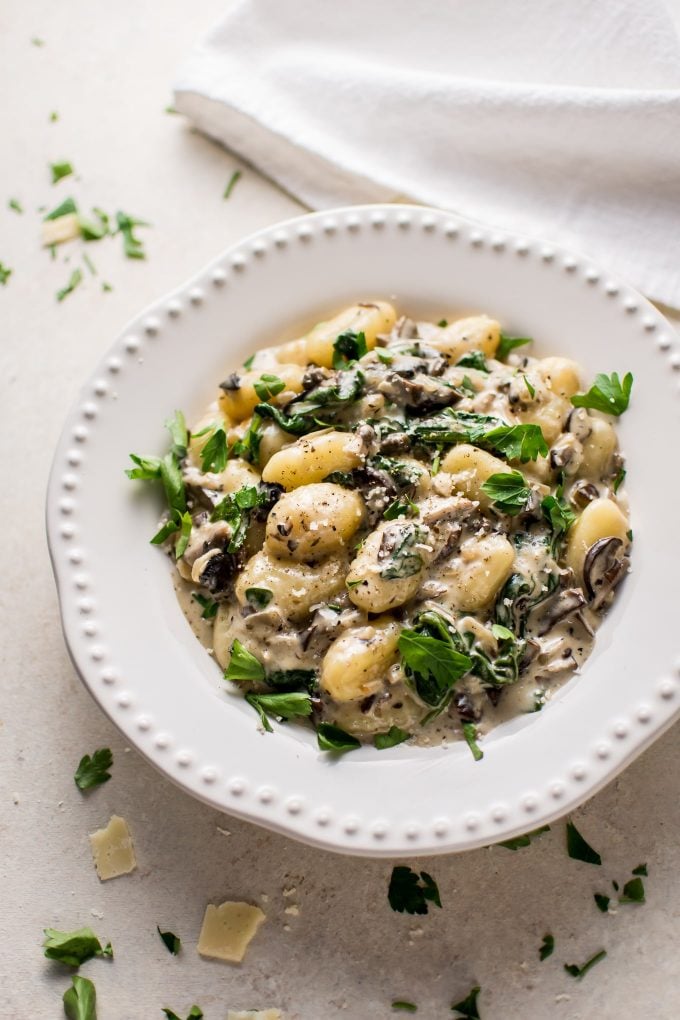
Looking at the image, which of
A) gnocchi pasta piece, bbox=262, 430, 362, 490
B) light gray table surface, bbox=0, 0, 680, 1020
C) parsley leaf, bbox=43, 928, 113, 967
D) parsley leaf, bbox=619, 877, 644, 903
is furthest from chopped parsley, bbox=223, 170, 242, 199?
parsley leaf, bbox=619, 877, 644, 903

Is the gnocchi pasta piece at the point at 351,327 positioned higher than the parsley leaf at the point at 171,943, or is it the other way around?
the gnocchi pasta piece at the point at 351,327

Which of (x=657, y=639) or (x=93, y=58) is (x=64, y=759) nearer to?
(x=657, y=639)

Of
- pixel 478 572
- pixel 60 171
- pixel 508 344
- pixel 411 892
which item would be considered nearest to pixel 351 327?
pixel 508 344

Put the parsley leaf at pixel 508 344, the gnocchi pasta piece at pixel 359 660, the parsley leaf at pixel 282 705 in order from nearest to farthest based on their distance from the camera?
the gnocchi pasta piece at pixel 359 660 < the parsley leaf at pixel 282 705 < the parsley leaf at pixel 508 344

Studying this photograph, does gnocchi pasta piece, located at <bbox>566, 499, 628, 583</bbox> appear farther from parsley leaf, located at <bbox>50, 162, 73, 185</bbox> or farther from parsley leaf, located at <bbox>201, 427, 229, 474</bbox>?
parsley leaf, located at <bbox>50, 162, 73, 185</bbox>

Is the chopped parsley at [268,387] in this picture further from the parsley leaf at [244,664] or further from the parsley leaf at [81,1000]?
the parsley leaf at [81,1000]

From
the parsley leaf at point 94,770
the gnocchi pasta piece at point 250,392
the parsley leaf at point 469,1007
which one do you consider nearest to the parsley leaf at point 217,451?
the gnocchi pasta piece at point 250,392

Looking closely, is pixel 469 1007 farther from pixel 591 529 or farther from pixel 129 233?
pixel 129 233
